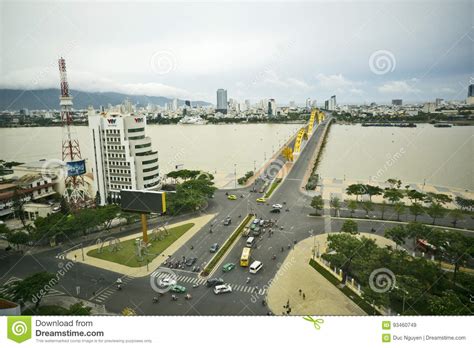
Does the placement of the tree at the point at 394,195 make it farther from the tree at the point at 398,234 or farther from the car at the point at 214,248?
the car at the point at 214,248

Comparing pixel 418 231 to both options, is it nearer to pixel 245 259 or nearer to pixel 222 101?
pixel 245 259

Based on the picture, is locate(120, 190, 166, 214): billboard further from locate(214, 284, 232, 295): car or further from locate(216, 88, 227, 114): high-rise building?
locate(216, 88, 227, 114): high-rise building

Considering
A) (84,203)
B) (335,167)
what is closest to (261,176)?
(335,167)

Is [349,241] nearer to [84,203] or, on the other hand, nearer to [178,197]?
[178,197]

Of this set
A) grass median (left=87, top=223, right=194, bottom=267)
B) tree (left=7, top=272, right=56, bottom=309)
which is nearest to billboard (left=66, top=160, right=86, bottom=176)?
grass median (left=87, top=223, right=194, bottom=267)

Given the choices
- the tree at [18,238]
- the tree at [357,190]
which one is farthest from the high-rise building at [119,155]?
the tree at [357,190]

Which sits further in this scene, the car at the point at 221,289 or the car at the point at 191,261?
the car at the point at 191,261
